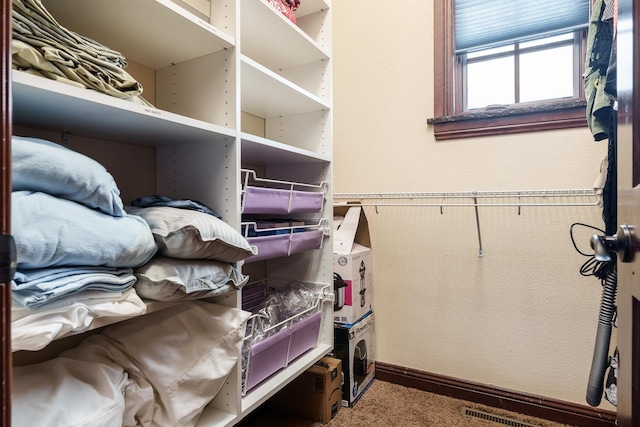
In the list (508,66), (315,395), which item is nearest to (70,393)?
(315,395)

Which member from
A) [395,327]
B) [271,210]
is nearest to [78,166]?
[271,210]

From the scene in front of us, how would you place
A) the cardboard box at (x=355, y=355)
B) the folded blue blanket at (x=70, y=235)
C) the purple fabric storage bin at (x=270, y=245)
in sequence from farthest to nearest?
the cardboard box at (x=355, y=355), the purple fabric storage bin at (x=270, y=245), the folded blue blanket at (x=70, y=235)

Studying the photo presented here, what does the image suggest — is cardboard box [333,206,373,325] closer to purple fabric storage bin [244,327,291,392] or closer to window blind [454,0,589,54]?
purple fabric storage bin [244,327,291,392]

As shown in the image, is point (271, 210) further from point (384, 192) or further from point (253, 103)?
point (384, 192)

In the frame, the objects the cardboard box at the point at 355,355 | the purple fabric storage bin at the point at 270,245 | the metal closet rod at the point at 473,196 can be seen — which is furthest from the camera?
the cardboard box at the point at 355,355

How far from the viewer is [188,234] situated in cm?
84

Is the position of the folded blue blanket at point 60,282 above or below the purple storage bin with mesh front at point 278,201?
below

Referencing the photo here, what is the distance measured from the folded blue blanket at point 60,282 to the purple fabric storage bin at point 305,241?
707mm

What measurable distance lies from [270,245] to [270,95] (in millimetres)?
641

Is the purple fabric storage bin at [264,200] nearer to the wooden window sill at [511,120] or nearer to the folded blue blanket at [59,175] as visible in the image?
the folded blue blanket at [59,175]

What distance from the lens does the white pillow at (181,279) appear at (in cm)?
80

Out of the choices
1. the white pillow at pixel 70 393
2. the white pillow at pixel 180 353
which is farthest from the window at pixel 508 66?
the white pillow at pixel 70 393

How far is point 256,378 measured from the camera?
1.26 metres

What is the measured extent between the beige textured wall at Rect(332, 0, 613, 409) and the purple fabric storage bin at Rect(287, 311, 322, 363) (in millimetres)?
570
